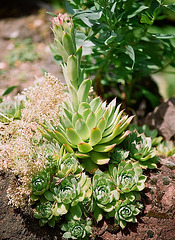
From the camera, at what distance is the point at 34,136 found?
222 cm

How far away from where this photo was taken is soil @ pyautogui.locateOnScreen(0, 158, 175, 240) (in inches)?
77.0

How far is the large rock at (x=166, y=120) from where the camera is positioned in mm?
2938

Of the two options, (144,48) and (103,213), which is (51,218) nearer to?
(103,213)

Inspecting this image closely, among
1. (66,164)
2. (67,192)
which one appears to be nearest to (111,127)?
(66,164)

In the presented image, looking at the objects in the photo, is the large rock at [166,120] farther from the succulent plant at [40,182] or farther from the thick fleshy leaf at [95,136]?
the succulent plant at [40,182]

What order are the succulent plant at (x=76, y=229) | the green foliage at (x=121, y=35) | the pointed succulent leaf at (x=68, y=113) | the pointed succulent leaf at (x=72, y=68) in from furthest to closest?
the green foliage at (x=121, y=35), the pointed succulent leaf at (x=68, y=113), the pointed succulent leaf at (x=72, y=68), the succulent plant at (x=76, y=229)

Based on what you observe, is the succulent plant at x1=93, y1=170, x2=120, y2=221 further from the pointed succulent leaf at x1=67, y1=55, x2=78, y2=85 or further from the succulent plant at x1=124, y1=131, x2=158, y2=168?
the pointed succulent leaf at x1=67, y1=55, x2=78, y2=85

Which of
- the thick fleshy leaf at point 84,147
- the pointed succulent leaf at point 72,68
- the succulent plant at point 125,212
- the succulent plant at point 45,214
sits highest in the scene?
the pointed succulent leaf at point 72,68

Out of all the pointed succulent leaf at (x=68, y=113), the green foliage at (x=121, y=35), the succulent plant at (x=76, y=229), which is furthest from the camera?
the green foliage at (x=121, y=35)

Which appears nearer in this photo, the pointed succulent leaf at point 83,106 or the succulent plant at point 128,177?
the succulent plant at point 128,177

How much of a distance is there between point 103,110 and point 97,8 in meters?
0.86

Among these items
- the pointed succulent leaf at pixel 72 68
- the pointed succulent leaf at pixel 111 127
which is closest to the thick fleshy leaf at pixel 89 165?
the pointed succulent leaf at pixel 111 127

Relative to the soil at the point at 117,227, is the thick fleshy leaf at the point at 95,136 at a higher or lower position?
higher

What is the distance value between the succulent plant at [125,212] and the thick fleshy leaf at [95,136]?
467 millimetres
